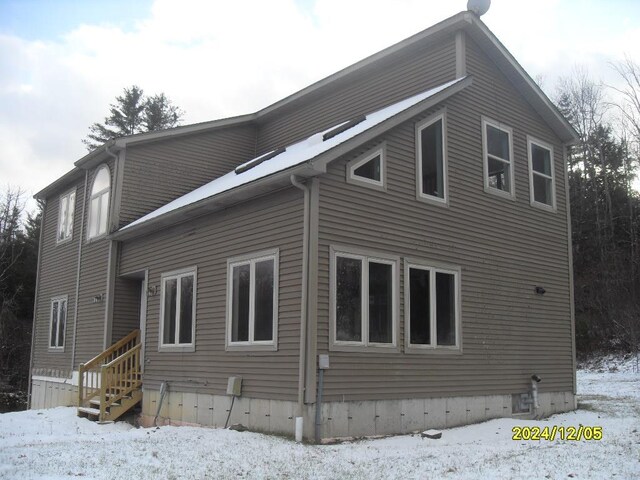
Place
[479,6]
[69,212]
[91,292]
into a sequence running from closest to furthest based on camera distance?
[479,6]
[91,292]
[69,212]

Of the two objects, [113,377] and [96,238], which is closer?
[113,377]

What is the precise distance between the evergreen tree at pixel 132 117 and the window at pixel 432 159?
37392 mm

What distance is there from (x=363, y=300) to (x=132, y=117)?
40.9 meters

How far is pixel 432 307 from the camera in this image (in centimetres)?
1168

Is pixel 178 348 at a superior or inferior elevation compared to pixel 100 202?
inferior

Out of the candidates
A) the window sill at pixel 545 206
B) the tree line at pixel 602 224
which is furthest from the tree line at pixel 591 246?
the window sill at pixel 545 206

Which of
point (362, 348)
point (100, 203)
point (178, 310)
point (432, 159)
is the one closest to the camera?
point (362, 348)

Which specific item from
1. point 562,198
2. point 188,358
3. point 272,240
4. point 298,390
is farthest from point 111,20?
point 562,198

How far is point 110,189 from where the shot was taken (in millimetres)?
16078

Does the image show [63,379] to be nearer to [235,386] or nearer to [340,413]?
[235,386]

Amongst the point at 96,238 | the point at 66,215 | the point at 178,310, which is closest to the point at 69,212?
the point at 66,215

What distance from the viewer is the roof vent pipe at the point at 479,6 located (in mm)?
14109

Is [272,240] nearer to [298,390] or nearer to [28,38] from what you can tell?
[298,390]

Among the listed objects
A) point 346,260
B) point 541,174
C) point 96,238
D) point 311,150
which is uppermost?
point 541,174
